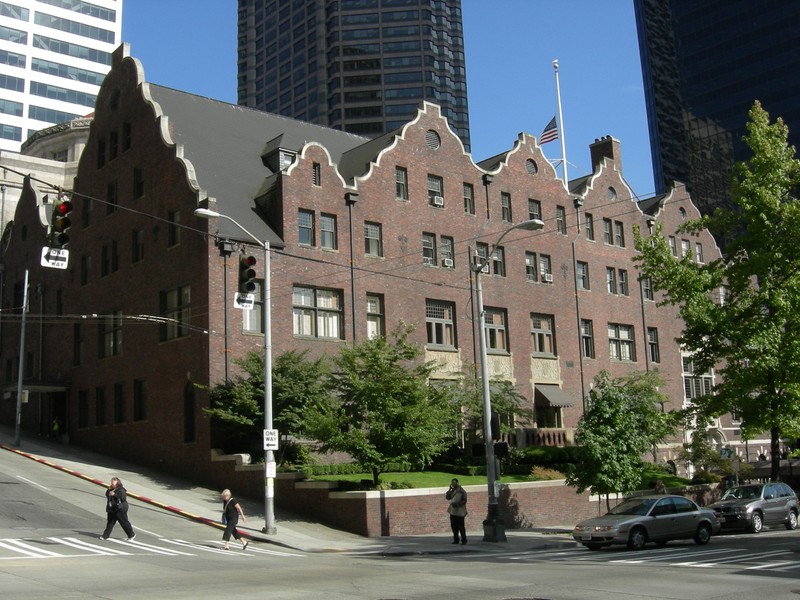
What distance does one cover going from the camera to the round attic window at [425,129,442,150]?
42.7 meters

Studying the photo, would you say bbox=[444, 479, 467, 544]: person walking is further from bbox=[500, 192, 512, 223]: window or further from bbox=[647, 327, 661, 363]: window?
bbox=[647, 327, 661, 363]: window

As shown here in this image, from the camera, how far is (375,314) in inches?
1540

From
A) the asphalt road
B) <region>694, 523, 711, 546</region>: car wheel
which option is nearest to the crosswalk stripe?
the asphalt road

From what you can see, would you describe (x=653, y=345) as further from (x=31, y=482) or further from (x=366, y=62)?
(x=366, y=62)

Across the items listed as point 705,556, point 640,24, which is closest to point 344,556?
point 705,556

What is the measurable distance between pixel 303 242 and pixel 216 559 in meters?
18.8

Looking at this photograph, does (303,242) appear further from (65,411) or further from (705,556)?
(705,556)

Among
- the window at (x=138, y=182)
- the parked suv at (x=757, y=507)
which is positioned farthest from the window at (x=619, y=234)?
the window at (x=138, y=182)

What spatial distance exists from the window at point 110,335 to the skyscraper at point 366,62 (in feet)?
329

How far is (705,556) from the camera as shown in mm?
21328

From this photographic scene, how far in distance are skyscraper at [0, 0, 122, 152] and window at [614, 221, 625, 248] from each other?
253 ft

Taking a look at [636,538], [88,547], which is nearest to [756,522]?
[636,538]

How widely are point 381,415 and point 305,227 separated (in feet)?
39.6

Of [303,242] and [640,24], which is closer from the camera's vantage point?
[303,242]
